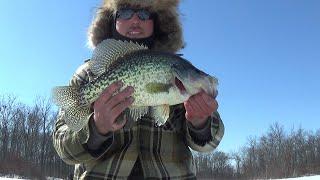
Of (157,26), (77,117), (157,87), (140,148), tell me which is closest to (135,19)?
(157,26)

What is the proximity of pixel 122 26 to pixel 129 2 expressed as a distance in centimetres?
34

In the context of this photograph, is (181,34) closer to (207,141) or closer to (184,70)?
(207,141)

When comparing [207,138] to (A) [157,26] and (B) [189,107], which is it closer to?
(B) [189,107]

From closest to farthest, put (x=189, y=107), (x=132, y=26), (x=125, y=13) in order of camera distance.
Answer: (x=189, y=107), (x=132, y=26), (x=125, y=13)

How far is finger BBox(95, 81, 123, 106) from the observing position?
309 centimetres

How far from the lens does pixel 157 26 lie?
15.5ft

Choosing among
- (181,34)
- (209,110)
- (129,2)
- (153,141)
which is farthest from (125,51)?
(181,34)

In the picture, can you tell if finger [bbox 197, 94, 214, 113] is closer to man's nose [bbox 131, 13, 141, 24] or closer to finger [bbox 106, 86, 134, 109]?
finger [bbox 106, 86, 134, 109]

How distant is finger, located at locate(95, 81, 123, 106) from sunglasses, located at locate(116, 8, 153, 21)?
4.16 feet

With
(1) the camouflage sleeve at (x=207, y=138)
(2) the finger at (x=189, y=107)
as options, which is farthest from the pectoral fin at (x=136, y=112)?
(1) the camouflage sleeve at (x=207, y=138)

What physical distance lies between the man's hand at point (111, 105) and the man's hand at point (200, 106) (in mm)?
422

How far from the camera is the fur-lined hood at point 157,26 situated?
4586 mm

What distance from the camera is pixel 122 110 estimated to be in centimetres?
321

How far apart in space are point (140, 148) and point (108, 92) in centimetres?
91
